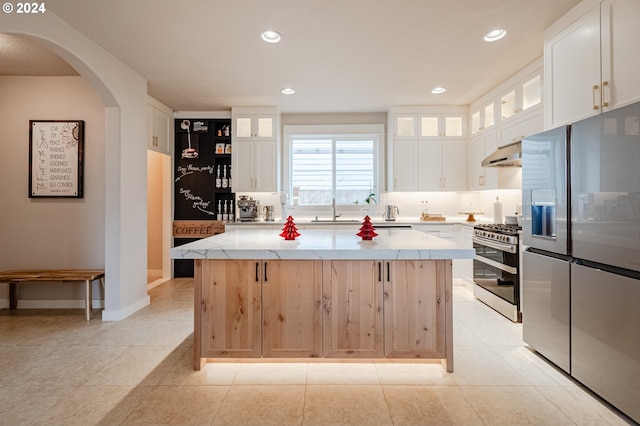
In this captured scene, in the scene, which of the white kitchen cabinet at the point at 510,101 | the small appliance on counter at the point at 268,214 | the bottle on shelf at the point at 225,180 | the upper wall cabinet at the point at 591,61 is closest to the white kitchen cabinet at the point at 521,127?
the white kitchen cabinet at the point at 510,101

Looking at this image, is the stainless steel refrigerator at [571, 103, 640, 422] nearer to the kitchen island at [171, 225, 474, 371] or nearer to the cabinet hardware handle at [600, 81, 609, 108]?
the cabinet hardware handle at [600, 81, 609, 108]

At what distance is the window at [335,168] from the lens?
5.51 meters

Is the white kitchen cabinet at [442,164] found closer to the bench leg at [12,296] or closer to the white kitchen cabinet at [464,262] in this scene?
the white kitchen cabinet at [464,262]

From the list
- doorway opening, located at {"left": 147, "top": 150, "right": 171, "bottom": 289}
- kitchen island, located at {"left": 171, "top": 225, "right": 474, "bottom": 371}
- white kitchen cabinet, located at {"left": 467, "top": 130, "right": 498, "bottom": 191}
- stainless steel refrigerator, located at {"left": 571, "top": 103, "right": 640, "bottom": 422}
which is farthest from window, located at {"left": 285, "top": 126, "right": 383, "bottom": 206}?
stainless steel refrigerator, located at {"left": 571, "top": 103, "right": 640, "bottom": 422}

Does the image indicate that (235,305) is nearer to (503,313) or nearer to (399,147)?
(503,313)

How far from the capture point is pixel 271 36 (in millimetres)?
2928

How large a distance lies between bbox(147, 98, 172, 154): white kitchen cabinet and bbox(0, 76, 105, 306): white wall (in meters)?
0.76

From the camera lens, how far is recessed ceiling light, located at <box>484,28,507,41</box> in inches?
113

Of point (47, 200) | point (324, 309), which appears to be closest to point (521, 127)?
point (324, 309)

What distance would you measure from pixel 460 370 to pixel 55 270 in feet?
14.0

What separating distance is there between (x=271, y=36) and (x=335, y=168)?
2.81 m

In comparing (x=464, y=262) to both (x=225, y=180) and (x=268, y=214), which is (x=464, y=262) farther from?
(x=225, y=180)

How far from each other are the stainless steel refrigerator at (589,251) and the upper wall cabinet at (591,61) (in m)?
0.34

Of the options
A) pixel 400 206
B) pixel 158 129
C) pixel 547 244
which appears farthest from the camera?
pixel 400 206
